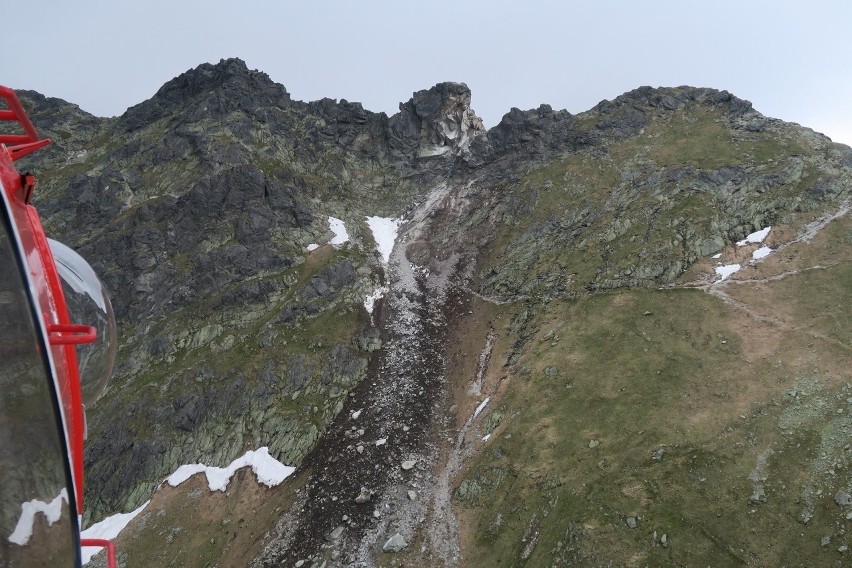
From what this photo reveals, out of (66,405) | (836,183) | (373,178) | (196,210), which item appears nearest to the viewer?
(66,405)

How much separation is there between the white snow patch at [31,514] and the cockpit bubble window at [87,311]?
2.60 m

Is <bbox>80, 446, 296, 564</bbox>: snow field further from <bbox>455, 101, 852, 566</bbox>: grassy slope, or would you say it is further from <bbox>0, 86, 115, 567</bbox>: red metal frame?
Result: <bbox>0, 86, 115, 567</bbox>: red metal frame

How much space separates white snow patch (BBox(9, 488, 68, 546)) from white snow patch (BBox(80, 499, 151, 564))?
4591 centimetres

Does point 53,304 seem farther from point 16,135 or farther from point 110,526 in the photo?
point 110,526

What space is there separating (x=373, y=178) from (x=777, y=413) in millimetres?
78147

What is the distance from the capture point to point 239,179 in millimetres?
74375

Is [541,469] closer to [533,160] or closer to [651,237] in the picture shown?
[651,237]

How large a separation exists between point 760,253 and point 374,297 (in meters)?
41.6

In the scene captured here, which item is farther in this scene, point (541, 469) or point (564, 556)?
point (541, 469)

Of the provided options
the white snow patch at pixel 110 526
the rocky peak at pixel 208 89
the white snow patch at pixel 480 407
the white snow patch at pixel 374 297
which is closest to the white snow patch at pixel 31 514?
the white snow patch at pixel 480 407

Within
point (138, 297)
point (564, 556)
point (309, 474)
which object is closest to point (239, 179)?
point (138, 297)

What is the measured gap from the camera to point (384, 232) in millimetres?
78812

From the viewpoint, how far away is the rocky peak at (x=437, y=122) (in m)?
96.4

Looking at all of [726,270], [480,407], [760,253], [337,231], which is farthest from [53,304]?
[337,231]
